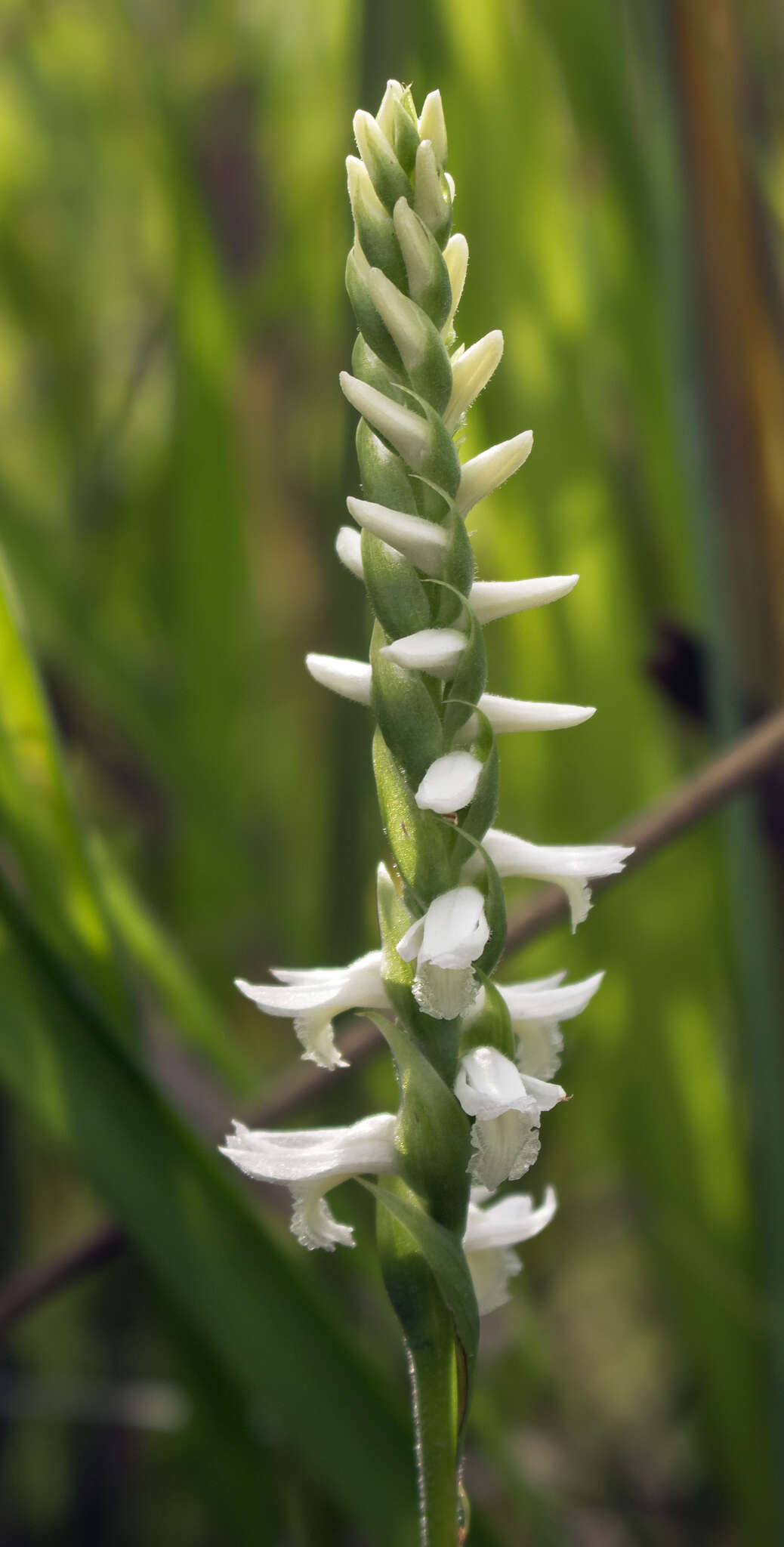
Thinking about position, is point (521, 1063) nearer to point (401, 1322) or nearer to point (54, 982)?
point (401, 1322)

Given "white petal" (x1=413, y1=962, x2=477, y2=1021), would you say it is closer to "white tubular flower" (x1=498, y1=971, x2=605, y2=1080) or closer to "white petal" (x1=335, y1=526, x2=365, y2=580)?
"white tubular flower" (x1=498, y1=971, x2=605, y2=1080)

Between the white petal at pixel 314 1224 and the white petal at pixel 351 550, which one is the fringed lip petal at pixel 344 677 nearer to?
the white petal at pixel 351 550

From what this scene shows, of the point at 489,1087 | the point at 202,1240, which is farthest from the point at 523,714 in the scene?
the point at 202,1240

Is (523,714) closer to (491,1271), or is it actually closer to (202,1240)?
(491,1271)

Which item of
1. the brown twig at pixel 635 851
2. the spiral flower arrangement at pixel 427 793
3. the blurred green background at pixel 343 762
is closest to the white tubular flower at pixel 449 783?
the spiral flower arrangement at pixel 427 793

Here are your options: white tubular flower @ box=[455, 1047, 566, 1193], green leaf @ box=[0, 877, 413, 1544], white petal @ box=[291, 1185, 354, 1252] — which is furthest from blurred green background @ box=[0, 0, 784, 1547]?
white tubular flower @ box=[455, 1047, 566, 1193]

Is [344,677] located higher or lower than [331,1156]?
higher

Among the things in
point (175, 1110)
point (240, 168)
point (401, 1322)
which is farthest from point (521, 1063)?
point (240, 168)

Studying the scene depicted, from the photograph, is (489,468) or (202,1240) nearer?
(489,468)
